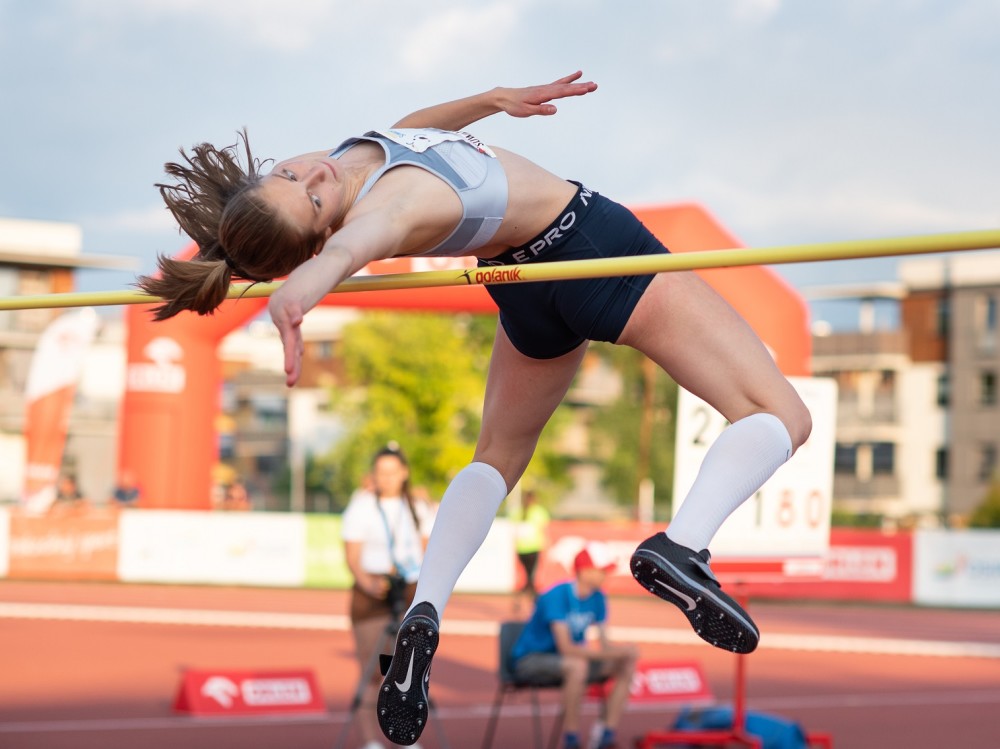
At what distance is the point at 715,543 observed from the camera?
6918mm

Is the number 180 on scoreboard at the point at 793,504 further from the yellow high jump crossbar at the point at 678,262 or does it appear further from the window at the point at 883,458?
the window at the point at 883,458

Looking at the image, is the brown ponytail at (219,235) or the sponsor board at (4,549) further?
the sponsor board at (4,549)

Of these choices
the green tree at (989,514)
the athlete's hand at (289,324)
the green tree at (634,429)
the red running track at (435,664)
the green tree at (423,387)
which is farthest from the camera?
the green tree at (634,429)

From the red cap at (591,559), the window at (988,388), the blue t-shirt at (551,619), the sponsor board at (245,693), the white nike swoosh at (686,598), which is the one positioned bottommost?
the sponsor board at (245,693)

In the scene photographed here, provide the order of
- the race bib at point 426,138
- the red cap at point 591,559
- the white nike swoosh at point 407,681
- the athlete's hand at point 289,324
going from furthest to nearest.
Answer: the red cap at point 591,559
the white nike swoosh at point 407,681
the race bib at point 426,138
the athlete's hand at point 289,324

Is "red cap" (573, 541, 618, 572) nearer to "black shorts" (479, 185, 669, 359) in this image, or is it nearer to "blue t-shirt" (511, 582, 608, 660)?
"blue t-shirt" (511, 582, 608, 660)

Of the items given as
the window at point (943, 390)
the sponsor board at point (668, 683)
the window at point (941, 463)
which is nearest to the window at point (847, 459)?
the window at point (941, 463)

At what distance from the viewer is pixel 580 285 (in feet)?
9.79

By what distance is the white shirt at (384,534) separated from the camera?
23.8 feet

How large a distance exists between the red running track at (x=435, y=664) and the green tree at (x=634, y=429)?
73.1ft

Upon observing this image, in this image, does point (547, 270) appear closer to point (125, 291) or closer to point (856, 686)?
point (125, 291)

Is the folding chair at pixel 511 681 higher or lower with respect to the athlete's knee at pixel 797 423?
lower

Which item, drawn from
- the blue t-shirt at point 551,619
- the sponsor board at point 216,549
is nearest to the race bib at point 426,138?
the blue t-shirt at point 551,619

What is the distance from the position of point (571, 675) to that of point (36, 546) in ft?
43.8
